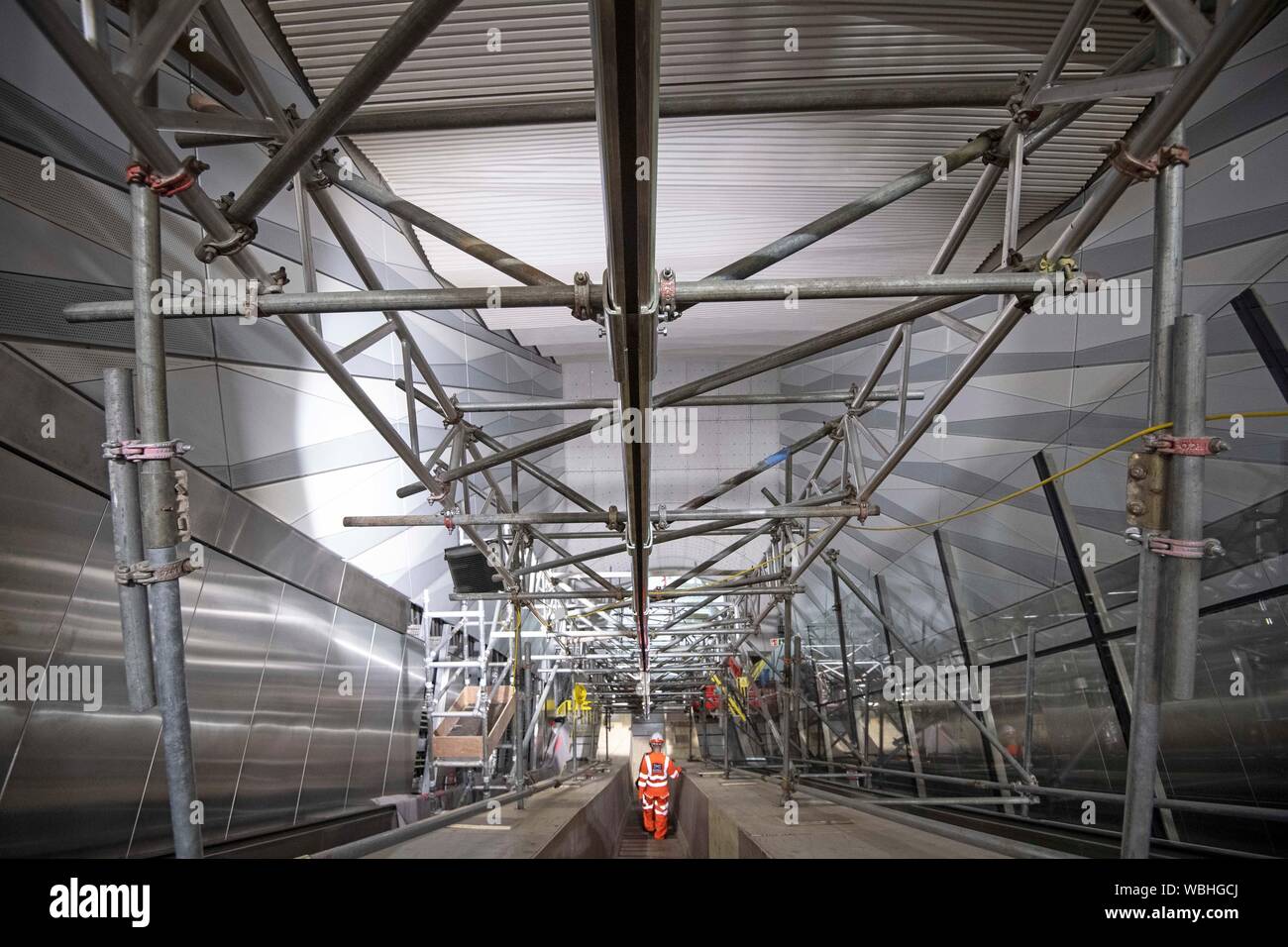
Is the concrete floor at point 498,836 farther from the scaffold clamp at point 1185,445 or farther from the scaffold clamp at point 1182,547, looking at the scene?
the scaffold clamp at point 1185,445

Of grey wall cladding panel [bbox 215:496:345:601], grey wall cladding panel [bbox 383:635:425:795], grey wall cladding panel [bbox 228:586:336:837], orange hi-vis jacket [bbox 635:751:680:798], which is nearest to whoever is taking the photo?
grey wall cladding panel [bbox 215:496:345:601]

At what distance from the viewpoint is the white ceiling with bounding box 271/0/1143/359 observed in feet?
15.9

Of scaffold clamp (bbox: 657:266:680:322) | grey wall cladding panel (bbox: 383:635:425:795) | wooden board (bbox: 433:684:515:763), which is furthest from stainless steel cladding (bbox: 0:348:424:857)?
scaffold clamp (bbox: 657:266:680:322)

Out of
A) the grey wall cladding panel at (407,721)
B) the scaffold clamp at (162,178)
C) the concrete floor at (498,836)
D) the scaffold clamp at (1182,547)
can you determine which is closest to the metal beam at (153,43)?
the scaffold clamp at (162,178)

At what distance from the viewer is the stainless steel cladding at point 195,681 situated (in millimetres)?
4859

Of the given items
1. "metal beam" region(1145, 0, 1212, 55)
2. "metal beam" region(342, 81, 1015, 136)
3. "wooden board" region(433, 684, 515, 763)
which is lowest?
"wooden board" region(433, 684, 515, 763)

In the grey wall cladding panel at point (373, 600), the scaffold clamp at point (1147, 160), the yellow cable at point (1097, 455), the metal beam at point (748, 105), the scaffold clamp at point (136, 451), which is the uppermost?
the metal beam at point (748, 105)

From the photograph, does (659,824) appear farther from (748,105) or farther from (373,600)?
(748,105)

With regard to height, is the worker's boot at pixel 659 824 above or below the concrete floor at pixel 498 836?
below

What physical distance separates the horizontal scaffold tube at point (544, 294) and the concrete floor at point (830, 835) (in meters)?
3.90

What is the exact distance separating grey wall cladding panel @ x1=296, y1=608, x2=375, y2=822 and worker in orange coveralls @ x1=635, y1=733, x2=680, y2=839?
677 centimetres

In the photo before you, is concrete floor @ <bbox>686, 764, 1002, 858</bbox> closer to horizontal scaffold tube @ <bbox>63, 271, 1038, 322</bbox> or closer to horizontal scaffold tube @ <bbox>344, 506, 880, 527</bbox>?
horizontal scaffold tube @ <bbox>344, 506, 880, 527</bbox>

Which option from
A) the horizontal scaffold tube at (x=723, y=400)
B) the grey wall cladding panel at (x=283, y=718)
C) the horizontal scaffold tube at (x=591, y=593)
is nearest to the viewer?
the grey wall cladding panel at (x=283, y=718)

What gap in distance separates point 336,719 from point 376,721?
1.72 metres
